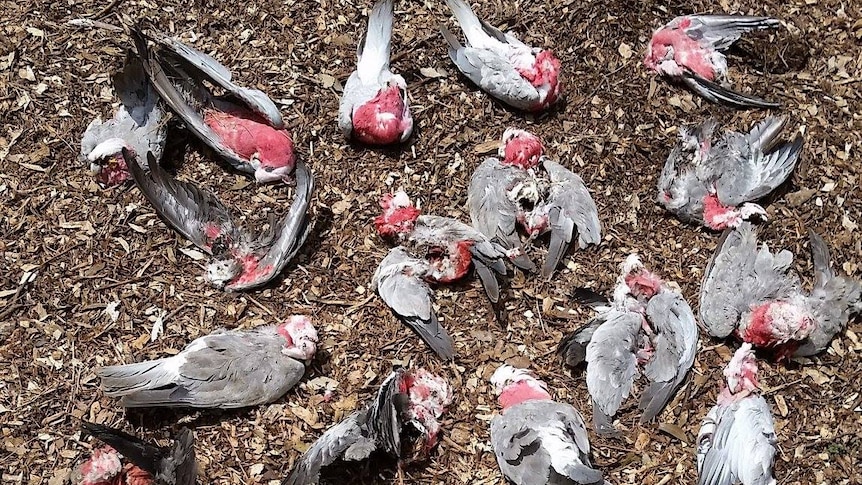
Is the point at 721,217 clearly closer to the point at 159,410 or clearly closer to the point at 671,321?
the point at 671,321

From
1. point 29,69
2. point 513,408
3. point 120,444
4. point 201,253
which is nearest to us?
point 120,444

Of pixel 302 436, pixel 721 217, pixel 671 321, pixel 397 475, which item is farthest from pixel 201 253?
pixel 721 217

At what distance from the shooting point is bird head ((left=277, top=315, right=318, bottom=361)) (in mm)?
3277

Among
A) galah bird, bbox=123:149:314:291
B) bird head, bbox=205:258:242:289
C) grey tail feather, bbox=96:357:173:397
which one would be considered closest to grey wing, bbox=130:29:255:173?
galah bird, bbox=123:149:314:291

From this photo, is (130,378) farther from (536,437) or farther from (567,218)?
(567,218)

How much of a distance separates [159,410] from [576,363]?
1.98 metres

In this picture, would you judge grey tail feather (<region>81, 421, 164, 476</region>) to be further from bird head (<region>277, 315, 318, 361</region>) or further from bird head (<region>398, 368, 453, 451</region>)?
bird head (<region>398, 368, 453, 451</region>)

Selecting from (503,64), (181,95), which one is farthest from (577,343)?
(181,95)

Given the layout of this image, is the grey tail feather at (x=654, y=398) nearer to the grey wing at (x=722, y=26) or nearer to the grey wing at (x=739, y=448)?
the grey wing at (x=739, y=448)

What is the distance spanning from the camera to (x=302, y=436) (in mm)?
3338

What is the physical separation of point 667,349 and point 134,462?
2.43 meters

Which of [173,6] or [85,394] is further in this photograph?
[173,6]

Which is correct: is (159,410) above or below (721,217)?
below

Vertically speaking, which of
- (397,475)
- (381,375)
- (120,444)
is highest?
(120,444)
